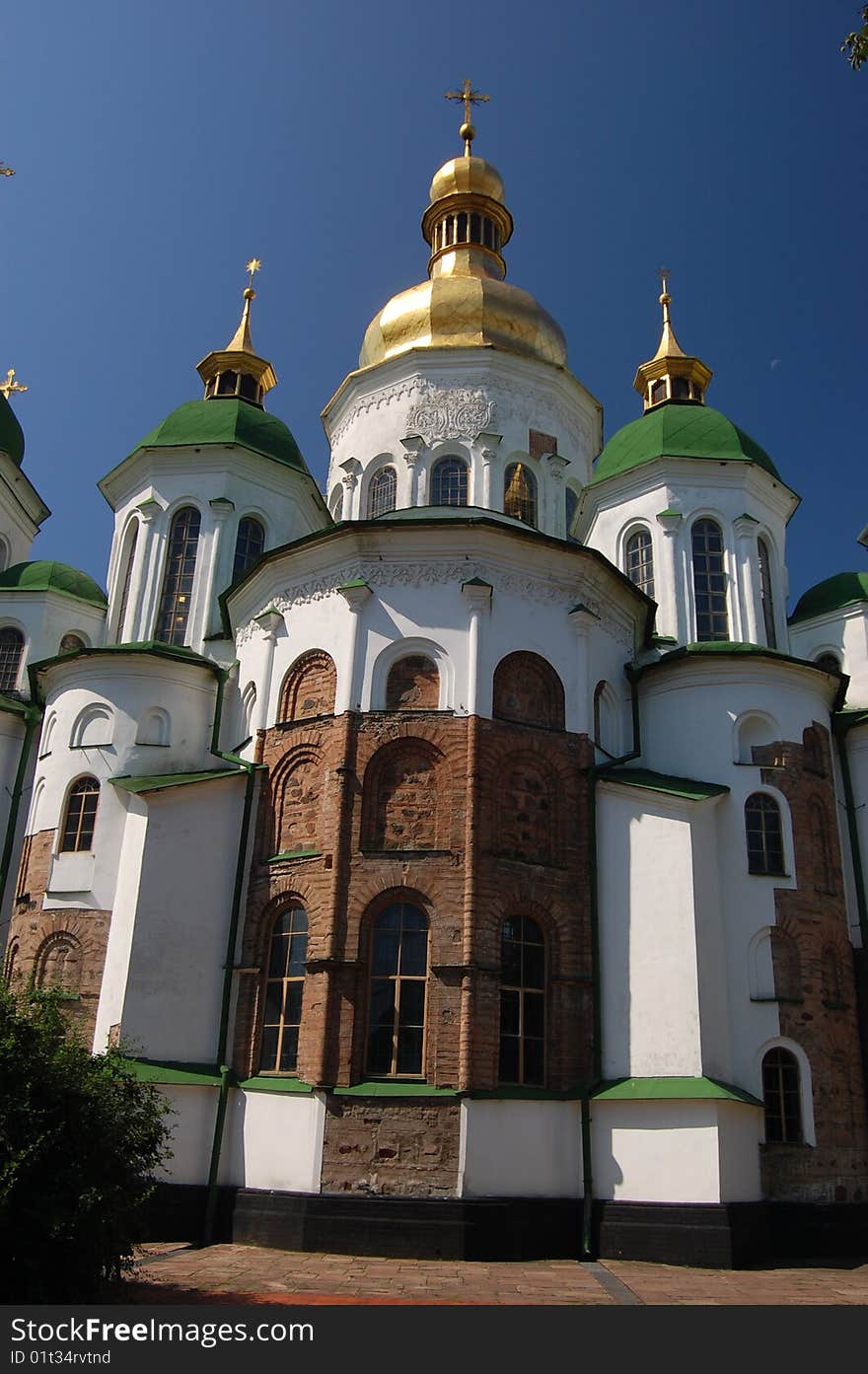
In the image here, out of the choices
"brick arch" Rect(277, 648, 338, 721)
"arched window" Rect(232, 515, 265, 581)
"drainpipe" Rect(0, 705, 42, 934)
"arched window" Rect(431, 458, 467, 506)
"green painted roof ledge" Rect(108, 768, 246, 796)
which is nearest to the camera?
"green painted roof ledge" Rect(108, 768, 246, 796)

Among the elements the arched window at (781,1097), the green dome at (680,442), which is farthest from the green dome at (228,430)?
the arched window at (781,1097)

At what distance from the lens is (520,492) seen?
70.3 feet

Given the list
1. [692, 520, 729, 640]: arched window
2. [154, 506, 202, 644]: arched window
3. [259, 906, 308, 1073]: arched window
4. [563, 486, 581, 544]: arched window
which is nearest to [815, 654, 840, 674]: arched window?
[692, 520, 729, 640]: arched window

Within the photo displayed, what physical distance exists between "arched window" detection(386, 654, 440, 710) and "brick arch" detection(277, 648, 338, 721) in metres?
0.85

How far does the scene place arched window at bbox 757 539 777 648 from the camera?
66.3 ft

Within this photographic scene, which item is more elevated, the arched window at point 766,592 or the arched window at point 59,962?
the arched window at point 766,592

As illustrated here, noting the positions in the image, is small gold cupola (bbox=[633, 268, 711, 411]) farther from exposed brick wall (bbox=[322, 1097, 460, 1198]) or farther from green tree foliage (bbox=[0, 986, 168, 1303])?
green tree foliage (bbox=[0, 986, 168, 1303])

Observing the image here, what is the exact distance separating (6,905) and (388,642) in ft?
28.6

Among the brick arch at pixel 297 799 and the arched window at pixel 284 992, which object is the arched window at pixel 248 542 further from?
the arched window at pixel 284 992

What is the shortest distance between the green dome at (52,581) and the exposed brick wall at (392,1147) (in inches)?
539

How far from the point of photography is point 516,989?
14.3 meters

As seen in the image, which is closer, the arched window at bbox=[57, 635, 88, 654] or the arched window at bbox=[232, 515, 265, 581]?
the arched window at bbox=[232, 515, 265, 581]

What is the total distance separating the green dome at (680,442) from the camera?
21.1 meters

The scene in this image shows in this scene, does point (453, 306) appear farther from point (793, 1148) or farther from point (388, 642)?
point (793, 1148)
